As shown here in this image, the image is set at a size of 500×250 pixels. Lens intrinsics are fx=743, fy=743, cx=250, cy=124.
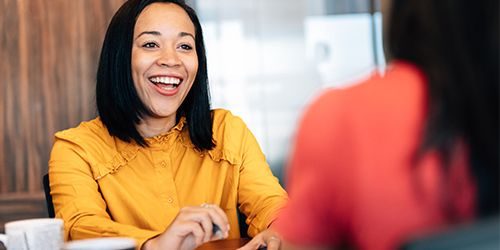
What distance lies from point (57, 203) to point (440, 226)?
140cm

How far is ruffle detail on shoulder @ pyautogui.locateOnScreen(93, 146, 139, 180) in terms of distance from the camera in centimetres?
201

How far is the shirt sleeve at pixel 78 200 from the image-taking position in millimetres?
1768

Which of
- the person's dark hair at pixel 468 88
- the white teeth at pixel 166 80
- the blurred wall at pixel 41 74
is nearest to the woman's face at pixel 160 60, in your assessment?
the white teeth at pixel 166 80

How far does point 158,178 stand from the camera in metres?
2.12

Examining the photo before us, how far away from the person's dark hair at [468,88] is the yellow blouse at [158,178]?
128 cm

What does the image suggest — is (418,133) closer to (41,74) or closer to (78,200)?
(78,200)

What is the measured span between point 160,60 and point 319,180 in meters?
1.46

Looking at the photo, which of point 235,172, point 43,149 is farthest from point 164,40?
point 43,149

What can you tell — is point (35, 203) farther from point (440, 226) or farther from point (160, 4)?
point (440, 226)

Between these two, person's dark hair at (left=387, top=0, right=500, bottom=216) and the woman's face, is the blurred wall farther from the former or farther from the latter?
person's dark hair at (left=387, top=0, right=500, bottom=216)

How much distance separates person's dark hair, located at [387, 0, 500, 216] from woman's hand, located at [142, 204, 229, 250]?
0.89 metres

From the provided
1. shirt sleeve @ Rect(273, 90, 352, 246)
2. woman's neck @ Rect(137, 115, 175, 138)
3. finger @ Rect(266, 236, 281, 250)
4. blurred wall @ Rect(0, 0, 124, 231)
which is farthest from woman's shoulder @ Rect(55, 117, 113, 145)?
shirt sleeve @ Rect(273, 90, 352, 246)

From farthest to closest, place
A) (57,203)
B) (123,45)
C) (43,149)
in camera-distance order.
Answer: (43,149) < (123,45) < (57,203)

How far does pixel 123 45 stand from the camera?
2.15m
